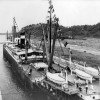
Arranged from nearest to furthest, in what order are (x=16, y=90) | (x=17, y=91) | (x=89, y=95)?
(x=89, y=95), (x=17, y=91), (x=16, y=90)

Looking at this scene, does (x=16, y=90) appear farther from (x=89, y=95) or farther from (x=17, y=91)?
(x=89, y=95)

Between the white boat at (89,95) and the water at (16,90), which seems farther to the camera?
the water at (16,90)

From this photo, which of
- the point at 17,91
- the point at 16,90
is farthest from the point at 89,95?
the point at 16,90

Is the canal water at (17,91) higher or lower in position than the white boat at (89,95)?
lower

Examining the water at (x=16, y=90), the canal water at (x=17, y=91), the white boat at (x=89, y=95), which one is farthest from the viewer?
the water at (x=16, y=90)

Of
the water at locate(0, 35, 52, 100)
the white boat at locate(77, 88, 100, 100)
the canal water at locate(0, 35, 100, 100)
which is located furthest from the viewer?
the water at locate(0, 35, 52, 100)

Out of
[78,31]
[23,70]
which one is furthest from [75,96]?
[78,31]

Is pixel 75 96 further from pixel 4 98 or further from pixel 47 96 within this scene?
pixel 4 98

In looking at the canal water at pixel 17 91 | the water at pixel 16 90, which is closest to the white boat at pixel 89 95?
the canal water at pixel 17 91

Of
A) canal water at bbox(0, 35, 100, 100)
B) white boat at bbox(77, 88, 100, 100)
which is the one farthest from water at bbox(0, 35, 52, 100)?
white boat at bbox(77, 88, 100, 100)

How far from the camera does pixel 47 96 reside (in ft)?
92.1

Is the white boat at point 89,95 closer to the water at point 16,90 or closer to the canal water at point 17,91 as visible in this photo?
the canal water at point 17,91

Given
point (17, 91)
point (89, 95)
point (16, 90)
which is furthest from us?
point (16, 90)

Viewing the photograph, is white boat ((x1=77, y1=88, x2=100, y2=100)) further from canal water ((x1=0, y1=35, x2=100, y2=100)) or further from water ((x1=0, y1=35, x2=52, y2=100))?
water ((x1=0, y1=35, x2=52, y2=100))
